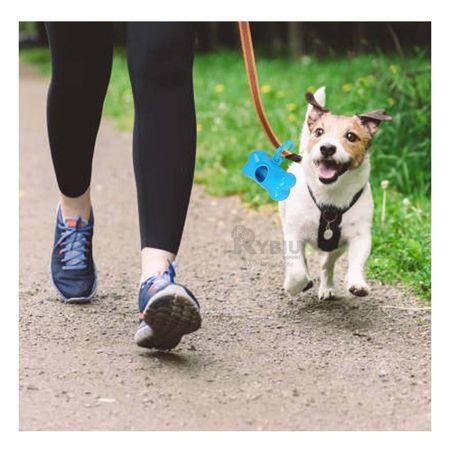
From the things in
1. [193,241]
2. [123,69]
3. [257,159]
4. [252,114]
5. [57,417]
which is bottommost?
[57,417]

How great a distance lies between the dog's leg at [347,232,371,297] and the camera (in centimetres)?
311

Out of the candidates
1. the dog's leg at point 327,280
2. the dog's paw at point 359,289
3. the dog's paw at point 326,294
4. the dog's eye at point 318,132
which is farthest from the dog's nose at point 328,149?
the dog's paw at point 326,294

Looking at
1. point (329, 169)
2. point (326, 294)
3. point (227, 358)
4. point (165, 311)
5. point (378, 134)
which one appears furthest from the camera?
point (378, 134)

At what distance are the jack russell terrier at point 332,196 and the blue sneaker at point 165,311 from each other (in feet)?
2.59

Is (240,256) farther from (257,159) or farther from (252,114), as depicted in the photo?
(252,114)

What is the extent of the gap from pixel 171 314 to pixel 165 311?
0.02m

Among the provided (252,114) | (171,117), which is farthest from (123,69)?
(171,117)

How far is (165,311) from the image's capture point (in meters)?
2.50

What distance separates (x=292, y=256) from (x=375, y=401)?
0.92 metres

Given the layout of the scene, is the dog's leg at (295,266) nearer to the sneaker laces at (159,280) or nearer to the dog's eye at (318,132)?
the dog's eye at (318,132)

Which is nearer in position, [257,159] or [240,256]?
Answer: [257,159]

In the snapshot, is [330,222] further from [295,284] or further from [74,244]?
[74,244]

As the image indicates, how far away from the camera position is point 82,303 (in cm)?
334

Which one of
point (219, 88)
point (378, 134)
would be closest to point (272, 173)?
point (378, 134)
